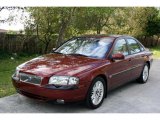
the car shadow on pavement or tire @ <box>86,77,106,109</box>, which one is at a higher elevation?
tire @ <box>86,77,106,109</box>

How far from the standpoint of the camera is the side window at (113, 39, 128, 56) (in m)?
7.16

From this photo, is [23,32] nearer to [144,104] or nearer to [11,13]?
[11,13]

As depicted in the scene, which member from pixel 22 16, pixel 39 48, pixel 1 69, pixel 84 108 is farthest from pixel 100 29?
pixel 84 108

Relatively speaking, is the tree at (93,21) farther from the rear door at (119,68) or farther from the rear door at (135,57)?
the rear door at (119,68)

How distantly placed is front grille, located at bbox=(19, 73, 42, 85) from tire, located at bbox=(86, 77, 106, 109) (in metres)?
0.99

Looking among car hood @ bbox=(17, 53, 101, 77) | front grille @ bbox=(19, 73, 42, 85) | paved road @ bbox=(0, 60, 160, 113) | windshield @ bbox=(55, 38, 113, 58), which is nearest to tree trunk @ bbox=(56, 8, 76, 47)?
windshield @ bbox=(55, 38, 113, 58)

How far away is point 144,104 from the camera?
6.65 m

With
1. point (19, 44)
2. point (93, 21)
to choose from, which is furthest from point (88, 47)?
point (93, 21)

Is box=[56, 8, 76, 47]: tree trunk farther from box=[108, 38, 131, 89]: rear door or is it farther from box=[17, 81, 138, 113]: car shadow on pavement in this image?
box=[17, 81, 138, 113]: car shadow on pavement

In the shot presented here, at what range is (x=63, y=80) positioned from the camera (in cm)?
565

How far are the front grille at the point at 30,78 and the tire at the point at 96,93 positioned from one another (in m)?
0.99

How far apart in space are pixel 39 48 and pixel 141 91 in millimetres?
8652

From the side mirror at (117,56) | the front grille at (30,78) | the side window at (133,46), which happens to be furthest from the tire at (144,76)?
the front grille at (30,78)
